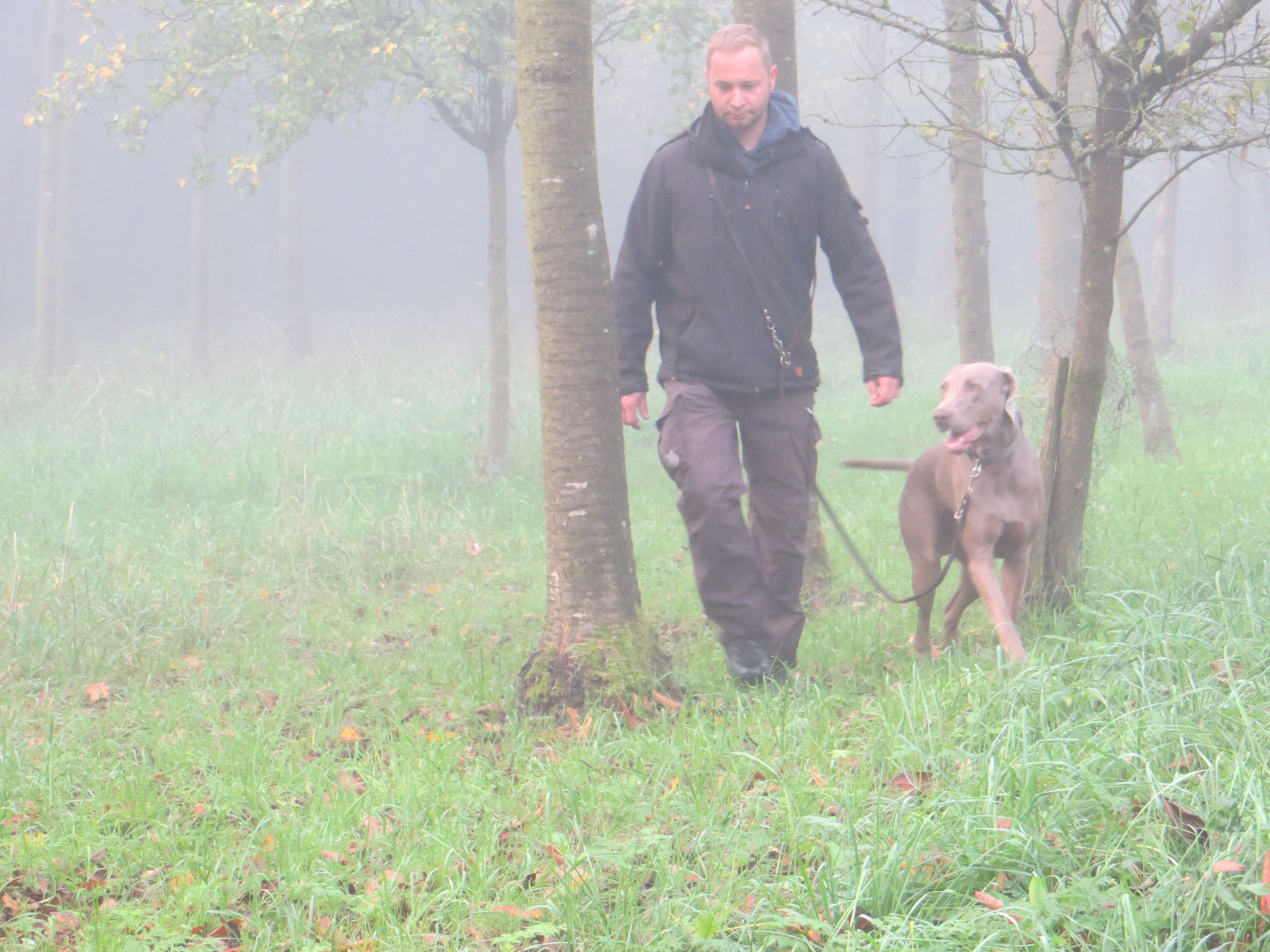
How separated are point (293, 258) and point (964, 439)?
21.8m

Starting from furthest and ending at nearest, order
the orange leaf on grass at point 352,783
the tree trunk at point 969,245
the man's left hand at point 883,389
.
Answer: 1. the tree trunk at point 969,245
2. the man's left hand at point 883,389
3. the orange leaf on grass at point 352,783

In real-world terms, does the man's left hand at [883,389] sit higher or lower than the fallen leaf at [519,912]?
higher

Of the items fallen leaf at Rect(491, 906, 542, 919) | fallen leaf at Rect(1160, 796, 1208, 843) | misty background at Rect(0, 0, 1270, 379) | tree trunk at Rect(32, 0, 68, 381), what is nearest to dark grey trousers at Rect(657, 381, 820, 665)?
fallen leaf at Rect(491, 906, 542, 919)

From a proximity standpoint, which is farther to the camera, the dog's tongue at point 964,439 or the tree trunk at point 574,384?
the dog's tongue at point 964,439

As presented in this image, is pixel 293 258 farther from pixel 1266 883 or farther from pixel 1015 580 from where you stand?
Result: pixel 1266 883

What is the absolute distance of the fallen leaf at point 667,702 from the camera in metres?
3.94

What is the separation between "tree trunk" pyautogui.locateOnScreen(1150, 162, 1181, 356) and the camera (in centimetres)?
1688

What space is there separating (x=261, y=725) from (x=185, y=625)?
1747 millimetres

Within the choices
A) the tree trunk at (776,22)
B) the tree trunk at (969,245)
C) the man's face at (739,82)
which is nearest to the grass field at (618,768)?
the tree trunk at (969,245)

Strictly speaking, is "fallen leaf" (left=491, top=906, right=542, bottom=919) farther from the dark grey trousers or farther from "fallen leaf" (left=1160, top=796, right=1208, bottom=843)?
the dark grey trousers

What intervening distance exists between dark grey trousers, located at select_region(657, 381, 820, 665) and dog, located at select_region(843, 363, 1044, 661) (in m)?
0.55

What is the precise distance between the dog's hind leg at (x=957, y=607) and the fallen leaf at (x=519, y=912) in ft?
7.99

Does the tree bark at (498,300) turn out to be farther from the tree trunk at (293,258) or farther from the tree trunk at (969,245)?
the tree trunk at (293,258)

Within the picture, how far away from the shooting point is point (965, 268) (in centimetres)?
774
